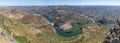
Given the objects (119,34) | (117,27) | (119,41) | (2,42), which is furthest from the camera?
(2,42)

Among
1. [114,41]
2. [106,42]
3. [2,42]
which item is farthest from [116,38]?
[2,42]

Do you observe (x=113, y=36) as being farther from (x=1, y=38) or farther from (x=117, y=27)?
(x=1, y=38)

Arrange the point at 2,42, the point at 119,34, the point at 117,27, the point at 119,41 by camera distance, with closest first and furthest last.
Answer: the point at 119,41 < the point at 119,34 < the point at 117,27 < the point at 2,42

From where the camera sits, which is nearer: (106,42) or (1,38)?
(106,42)

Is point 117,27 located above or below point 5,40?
above

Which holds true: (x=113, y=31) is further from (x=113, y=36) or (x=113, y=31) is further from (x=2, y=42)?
(x=2, y=42)

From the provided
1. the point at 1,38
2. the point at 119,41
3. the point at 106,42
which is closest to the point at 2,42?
the point at 1,38

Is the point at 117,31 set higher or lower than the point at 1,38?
higher

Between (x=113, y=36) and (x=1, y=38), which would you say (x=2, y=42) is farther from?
(x=113, y=36)

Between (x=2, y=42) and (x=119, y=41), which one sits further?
(x=2, y=42)
